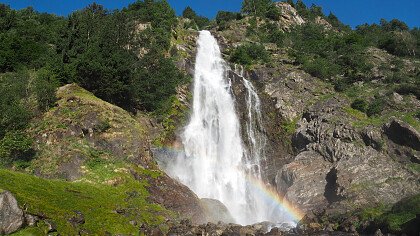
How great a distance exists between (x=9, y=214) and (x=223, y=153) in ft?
107

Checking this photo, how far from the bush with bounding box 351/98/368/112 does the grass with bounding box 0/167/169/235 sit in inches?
1341

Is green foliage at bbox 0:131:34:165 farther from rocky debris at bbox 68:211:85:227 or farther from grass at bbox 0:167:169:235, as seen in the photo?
rocky debris at bbox 68:211:85:227

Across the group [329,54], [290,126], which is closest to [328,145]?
[290,126]

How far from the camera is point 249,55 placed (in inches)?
2596

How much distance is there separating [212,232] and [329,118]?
28804 millimetres

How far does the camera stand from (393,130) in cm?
4347

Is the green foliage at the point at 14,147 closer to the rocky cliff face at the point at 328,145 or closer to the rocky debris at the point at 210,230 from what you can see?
the rocky debris at the point at 210,230

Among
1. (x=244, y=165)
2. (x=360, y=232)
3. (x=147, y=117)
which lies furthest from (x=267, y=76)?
(x=360, y=232)

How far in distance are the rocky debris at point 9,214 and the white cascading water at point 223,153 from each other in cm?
2508

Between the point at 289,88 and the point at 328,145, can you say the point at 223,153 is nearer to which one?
the point at 328,145

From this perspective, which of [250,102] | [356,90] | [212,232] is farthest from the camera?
[356,90]

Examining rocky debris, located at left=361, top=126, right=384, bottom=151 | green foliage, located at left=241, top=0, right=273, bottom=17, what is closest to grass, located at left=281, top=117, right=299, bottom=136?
rocky debris, located at left=361, top=126, right=384, bottom=151

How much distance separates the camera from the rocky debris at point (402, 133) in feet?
136

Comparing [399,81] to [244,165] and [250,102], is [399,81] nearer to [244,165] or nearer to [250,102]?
[250,102]
